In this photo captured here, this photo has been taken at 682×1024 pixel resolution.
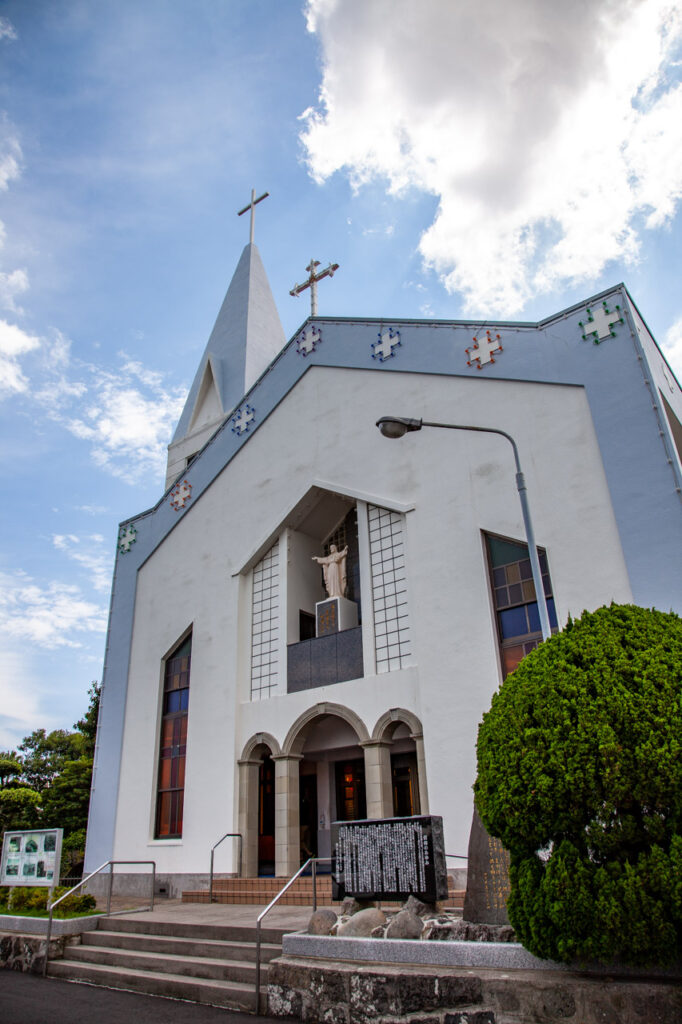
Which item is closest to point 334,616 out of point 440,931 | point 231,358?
point 440,931

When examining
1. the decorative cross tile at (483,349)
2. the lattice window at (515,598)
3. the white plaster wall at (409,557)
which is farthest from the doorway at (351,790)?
the decorative cross tile at (483,349)

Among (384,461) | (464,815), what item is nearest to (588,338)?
(384,461)

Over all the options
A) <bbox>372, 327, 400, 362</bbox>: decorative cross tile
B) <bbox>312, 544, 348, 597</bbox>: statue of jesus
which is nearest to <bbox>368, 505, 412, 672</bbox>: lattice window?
<bbox>312, 544, 348, 597</bbox>: statue of jesus

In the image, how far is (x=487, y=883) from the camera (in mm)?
6270

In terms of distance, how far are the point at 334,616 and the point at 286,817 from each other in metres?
3.94

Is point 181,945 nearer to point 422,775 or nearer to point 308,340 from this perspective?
point 422,775

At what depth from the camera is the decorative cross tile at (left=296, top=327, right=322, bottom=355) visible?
1612 centimetres

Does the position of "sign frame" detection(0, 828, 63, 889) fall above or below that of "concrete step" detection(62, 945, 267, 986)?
above

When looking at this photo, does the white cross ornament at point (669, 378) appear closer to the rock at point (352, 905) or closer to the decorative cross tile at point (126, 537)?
the rock at point (352, 905)

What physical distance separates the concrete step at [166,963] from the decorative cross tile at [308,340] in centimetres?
1212

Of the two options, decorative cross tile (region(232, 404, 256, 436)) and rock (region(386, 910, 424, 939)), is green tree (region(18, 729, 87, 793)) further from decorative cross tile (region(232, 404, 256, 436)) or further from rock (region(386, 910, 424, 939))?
rock (region(386, 910, 424, 939))

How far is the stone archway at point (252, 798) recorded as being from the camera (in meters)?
13.5

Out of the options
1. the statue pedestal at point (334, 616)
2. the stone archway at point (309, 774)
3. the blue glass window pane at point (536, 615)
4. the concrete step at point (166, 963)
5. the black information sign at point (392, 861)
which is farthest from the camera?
the statue pedestal at point (334, 616)

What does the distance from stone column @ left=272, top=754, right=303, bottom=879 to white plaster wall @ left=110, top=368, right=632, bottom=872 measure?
699 millimetres
